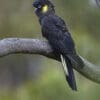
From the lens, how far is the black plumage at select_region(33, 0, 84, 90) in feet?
8.23

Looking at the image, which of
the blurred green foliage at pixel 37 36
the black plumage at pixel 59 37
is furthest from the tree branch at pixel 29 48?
the blurred green foliage at pixel 37 36

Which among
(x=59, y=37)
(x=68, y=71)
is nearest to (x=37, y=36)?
(x=59, y=37)

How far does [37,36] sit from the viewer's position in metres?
4.88

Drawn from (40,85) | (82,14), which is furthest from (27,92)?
(82,14)

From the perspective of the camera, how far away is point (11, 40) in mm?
2533

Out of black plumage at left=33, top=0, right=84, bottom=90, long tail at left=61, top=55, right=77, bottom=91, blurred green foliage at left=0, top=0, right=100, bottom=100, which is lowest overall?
blurred green foliage at left=0, top=0, right=100, bottom=100

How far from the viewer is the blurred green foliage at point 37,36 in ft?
16.0

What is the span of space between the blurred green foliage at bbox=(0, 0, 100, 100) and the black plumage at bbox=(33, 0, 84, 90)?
2121 mm

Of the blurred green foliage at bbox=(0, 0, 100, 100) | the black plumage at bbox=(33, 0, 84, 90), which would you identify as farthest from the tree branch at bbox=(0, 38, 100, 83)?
the blurred green foliage at bbox=(0, 0, 100, 100)

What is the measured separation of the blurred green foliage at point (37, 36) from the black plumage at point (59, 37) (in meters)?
2.12

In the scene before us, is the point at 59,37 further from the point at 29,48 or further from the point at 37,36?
the point at 37,36

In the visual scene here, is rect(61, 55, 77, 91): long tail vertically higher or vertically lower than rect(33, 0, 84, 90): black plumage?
lower

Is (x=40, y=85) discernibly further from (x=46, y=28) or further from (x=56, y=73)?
(x=46, y=28)

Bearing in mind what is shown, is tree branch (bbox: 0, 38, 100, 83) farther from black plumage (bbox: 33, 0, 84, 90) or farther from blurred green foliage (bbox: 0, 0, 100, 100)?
blurred green foliage (bbox: 0, 0, 100, 100)
